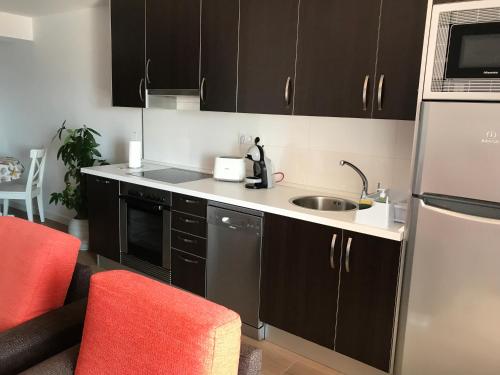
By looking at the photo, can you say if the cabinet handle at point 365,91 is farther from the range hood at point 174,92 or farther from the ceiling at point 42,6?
the ceiling at point 42,6

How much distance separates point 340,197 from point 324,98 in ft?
2.18

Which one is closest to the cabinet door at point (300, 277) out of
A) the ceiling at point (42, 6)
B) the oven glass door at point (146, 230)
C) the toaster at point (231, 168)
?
the toaster at point (231, 168)

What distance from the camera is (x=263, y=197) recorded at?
2773mm

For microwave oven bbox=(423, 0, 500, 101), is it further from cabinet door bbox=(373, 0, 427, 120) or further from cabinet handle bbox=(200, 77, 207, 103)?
cabinet handle bbox=(200, 77, 207, 103)

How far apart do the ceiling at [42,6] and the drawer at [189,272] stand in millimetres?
2507

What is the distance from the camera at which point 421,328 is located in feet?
6.93

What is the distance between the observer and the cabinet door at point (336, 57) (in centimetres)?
234

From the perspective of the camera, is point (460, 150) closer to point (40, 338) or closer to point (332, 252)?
point (332, 252)

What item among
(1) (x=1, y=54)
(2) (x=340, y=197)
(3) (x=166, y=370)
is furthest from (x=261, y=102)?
(1) (x=1, y=54)

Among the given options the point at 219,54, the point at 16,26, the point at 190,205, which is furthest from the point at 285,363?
the point at 16,26

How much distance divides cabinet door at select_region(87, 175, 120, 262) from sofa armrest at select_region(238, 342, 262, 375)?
7.90 ft

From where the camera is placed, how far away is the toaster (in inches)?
125

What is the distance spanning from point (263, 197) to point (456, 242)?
1.17m

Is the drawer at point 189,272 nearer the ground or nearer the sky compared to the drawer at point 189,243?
nearer the ground
